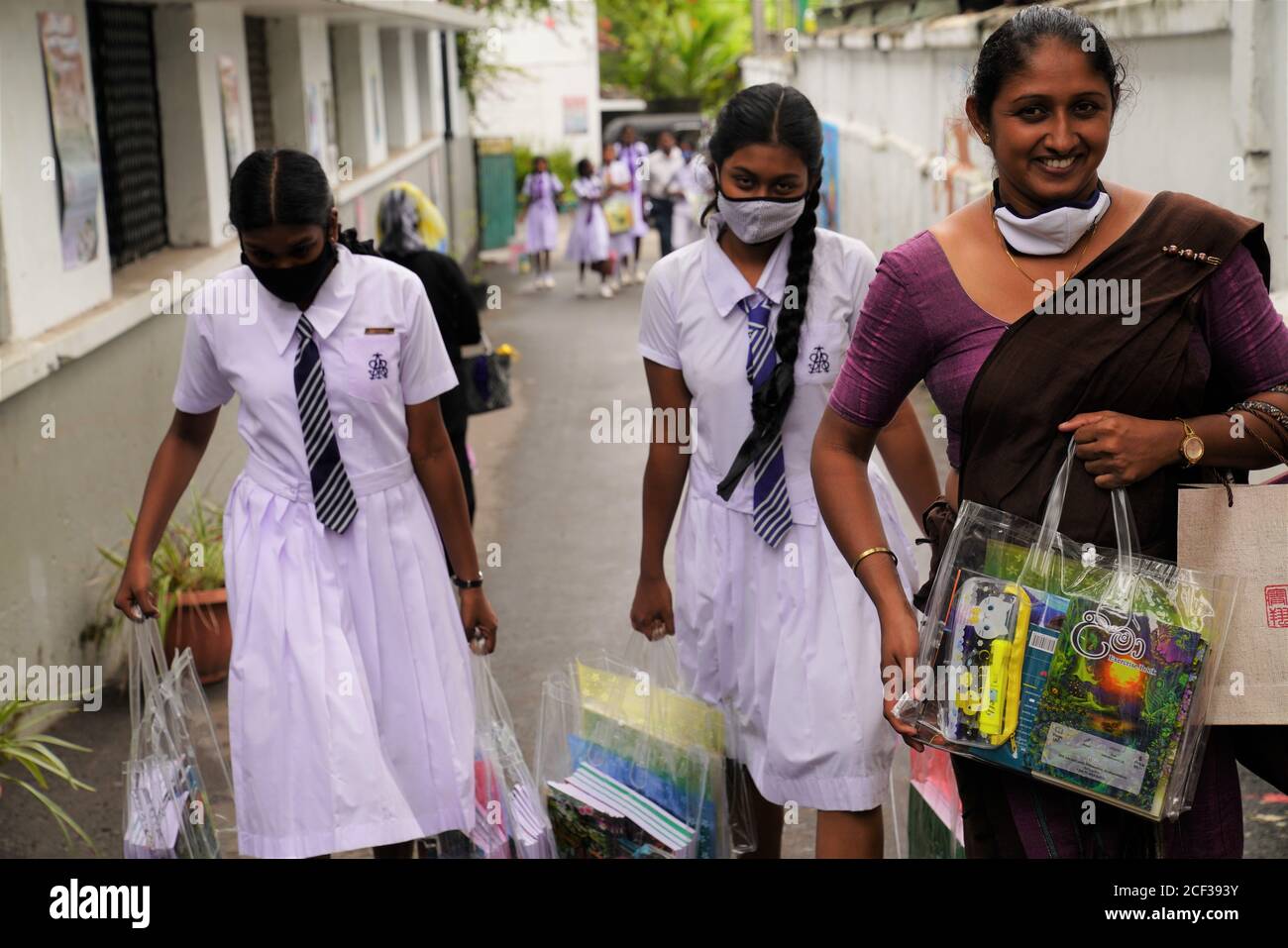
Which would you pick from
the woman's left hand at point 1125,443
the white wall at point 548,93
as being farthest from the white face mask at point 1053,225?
the white wall at point 548,93

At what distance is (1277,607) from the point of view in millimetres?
2412

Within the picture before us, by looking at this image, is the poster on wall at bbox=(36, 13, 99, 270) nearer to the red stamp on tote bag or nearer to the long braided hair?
the long braided hair

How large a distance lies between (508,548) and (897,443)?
5085mm

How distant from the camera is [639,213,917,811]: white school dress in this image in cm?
349

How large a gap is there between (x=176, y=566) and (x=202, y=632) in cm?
30

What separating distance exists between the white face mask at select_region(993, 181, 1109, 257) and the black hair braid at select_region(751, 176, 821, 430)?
108 centimetres

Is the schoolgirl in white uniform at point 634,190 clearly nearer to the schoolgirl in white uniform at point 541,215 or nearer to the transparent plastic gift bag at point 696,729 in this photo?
the schoolgirl in white uniform at point 541,215

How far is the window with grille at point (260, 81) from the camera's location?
444 inches

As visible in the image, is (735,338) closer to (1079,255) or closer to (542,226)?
A: (1079,255)

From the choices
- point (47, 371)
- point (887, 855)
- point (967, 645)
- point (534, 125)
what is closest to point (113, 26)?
point (47, 371)

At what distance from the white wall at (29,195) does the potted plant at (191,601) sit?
3.11 ft

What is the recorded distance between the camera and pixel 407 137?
18484 mm

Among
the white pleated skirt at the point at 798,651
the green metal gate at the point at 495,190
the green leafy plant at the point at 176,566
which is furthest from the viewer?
the green metal gate at the point at 495,190

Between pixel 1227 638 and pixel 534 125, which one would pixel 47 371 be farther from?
pixel 534 125
